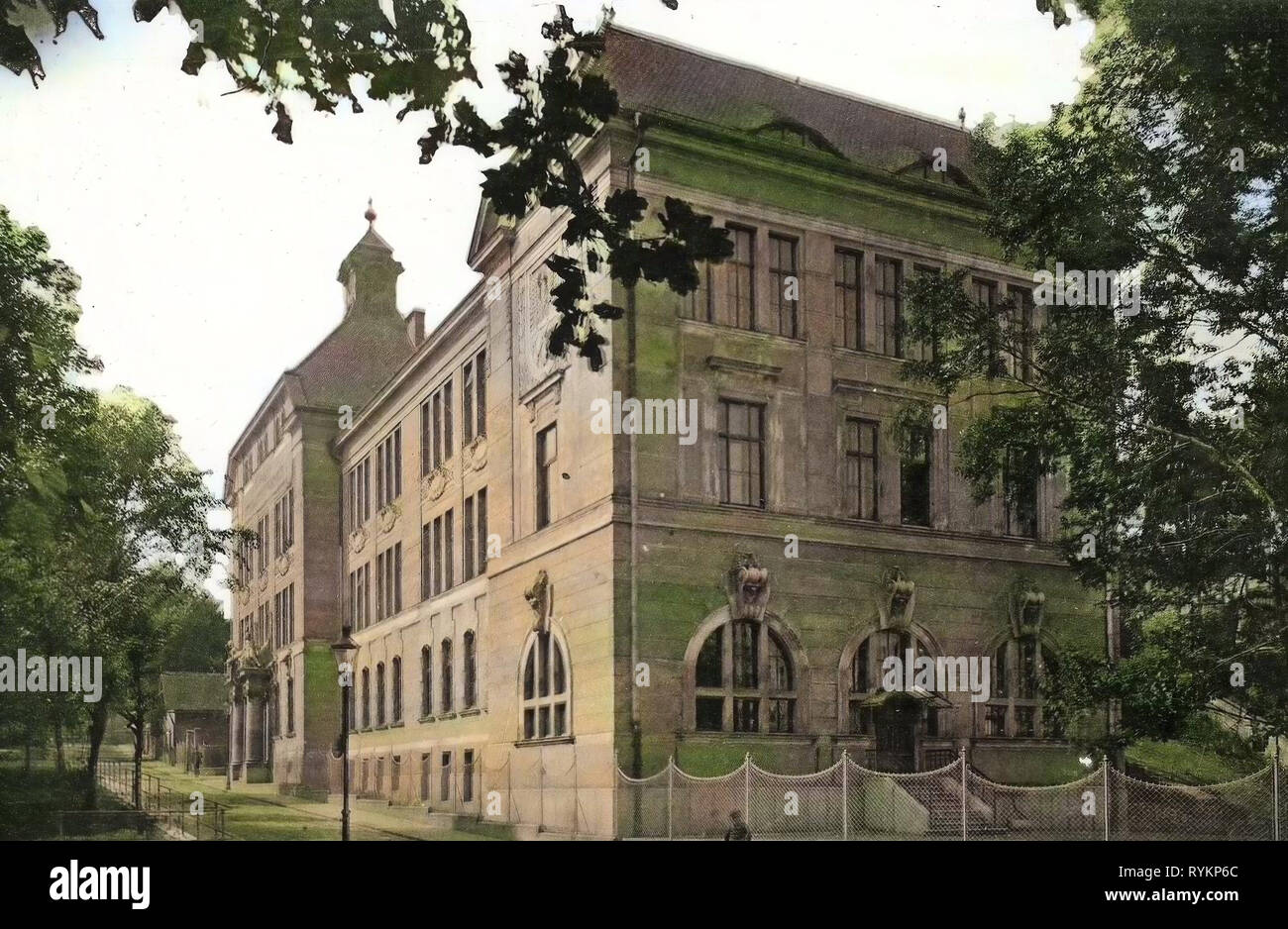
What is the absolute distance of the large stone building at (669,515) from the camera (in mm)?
8844

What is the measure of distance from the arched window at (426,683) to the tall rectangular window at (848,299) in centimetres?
353

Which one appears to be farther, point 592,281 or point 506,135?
point 592,281

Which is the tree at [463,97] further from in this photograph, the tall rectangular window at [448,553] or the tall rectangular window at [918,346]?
the tall rectangular window at [918,346]

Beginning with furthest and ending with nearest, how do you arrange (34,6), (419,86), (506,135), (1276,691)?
1. (1276,691)
2. (34,6)
3. (419,86)
4. (506,135)

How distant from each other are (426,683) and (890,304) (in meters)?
4.10

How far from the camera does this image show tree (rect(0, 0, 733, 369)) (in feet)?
20.1

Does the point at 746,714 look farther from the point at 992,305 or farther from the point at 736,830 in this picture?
the point at 992,305

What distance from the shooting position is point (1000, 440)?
9750 mm

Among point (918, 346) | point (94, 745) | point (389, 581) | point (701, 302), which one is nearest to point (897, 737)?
point (918, 346)

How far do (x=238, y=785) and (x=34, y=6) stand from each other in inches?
203

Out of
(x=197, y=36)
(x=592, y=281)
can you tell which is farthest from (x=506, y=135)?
(x=197, y=36)

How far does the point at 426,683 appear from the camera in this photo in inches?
371

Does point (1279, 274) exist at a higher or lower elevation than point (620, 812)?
higher
